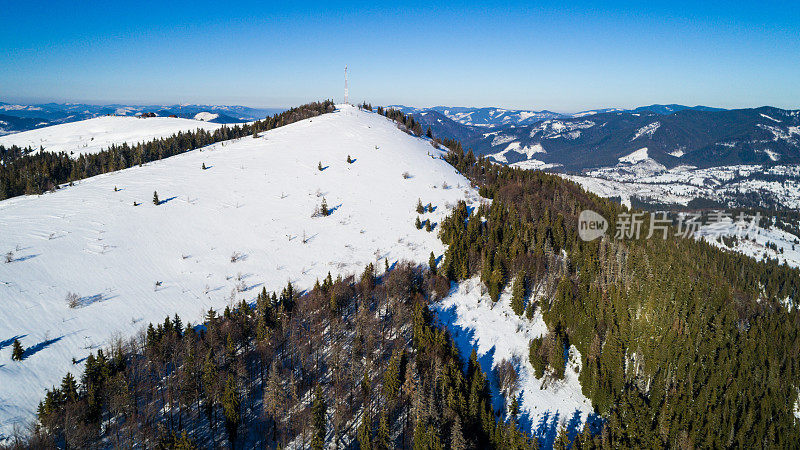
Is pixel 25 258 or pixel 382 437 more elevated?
pixel 25 258

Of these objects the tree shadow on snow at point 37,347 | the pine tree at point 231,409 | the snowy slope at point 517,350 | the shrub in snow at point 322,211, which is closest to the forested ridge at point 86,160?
the tree shadow on snow at point 37,347

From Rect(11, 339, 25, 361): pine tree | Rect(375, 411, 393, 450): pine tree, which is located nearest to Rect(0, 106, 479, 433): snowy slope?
Rect(11, 339, 25, 361): pine tree

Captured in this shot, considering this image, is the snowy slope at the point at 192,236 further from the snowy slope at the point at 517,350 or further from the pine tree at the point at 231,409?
the pine tree at the point at 231,409

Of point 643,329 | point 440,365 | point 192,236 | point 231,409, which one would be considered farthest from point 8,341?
point 643,329

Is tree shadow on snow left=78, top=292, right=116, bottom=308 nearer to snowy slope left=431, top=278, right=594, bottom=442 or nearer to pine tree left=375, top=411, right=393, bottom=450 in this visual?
pine tree left=375, top=411, right=393, bottom=450

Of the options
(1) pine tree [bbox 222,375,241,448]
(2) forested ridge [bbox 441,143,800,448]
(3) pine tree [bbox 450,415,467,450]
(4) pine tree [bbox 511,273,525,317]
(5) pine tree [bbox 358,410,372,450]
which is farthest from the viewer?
(4) pine tree [bbox 511,273,525,317]

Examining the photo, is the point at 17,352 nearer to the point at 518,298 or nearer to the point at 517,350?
the point at 517,350
